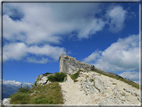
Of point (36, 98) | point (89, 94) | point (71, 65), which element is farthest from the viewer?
point (71, 65)

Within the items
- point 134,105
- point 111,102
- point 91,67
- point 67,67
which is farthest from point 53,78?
point 134,105

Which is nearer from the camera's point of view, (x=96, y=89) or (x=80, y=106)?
(x=80, y=106)

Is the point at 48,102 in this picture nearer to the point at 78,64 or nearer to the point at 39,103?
the point at 39,103

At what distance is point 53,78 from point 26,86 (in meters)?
13.7

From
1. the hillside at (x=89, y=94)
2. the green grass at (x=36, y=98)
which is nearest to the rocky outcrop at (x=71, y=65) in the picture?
the hillside at (x=89, y=94)

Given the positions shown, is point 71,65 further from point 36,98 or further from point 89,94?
point 36,98

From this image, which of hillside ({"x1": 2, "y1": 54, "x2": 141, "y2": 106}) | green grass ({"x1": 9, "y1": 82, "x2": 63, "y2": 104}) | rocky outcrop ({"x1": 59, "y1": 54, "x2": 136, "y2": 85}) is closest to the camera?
green grass ({"x1": 9, "y1": 82, "x2": 63, "y2": 104})

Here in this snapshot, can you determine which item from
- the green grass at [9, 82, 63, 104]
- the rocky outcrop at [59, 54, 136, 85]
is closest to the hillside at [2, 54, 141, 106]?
the green grass at [9, 82, 63, 104]

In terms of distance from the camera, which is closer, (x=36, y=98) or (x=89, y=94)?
(x=36, y=98)

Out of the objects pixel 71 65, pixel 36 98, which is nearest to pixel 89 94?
pixel 36 98

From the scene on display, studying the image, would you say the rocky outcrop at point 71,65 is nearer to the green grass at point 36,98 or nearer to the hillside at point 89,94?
the hillside at point 89,94

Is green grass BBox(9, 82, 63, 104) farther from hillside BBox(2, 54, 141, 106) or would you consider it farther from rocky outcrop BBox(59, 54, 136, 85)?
rocky outcrop BBox(59, 54, 136, 85)

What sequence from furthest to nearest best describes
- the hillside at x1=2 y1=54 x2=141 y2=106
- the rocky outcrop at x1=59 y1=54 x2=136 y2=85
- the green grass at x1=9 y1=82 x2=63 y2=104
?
the rocky outcrop at x1=59 y1=54 x2=136 y2=85, the hillside at x1=2 y1=54 x2=141 y2=106, the green grass at x1=9 y1=82 x2=63 y2=104

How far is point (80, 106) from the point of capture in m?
11.6
